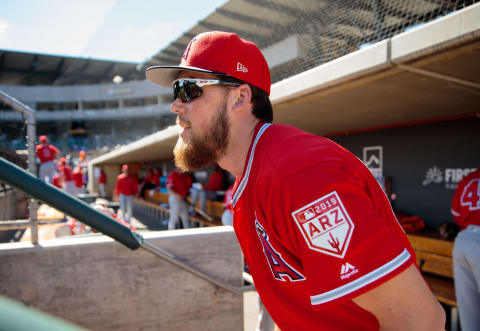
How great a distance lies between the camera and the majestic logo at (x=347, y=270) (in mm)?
782

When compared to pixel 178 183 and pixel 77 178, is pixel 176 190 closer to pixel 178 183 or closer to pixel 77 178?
pixel 178 183

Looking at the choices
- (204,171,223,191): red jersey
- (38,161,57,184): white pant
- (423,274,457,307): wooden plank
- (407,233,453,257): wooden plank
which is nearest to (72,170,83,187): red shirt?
(38,161,57,184): white pant

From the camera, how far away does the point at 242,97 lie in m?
1.37

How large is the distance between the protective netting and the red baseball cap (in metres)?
2.87

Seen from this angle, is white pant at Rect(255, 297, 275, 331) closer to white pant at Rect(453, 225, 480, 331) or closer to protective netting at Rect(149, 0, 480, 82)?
white pant at Rect(453, 225, 480, 331)

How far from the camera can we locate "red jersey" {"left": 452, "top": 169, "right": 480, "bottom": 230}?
3.08 metres

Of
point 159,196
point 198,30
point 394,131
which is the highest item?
point 198,30

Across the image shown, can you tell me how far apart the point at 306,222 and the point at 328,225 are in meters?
0.05

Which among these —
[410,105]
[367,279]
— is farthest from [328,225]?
[410,105]

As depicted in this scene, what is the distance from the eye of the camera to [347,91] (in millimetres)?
3373

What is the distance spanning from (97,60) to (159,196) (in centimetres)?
3648

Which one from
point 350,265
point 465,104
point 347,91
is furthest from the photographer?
point 465,104

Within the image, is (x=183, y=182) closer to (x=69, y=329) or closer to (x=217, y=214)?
(x=217, y=214)

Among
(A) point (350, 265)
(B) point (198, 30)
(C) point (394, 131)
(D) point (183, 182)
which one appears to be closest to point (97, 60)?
(B) point (198, 30)
